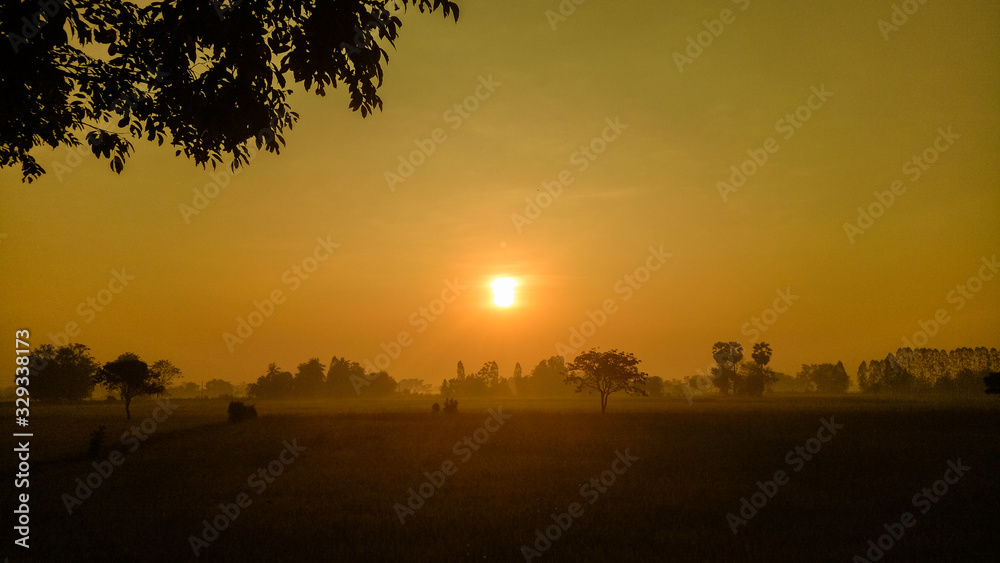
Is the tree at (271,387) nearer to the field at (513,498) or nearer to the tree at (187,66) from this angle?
the field at (513,498)

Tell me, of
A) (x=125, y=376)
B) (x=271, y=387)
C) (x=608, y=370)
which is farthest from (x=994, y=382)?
(x=271, y=387)

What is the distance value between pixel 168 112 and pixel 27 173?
4565 millimetres

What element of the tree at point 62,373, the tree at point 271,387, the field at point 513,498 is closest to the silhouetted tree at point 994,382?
the field at point 513,498

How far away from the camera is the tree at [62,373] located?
4601 inches

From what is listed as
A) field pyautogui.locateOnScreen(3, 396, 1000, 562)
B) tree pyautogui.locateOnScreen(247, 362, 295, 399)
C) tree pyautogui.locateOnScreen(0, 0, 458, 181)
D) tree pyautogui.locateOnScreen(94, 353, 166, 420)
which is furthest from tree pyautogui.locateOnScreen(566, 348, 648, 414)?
tree pyautogui.locateOnScreen(247, 362, 295, 399)

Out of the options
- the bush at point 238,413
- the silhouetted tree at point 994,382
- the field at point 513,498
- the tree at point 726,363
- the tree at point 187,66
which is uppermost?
the tree at point 726,363

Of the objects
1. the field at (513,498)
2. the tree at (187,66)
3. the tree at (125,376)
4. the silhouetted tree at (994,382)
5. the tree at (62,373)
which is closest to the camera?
the tree at (187,66)

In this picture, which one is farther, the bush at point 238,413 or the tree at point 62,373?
the tree at point 62,373

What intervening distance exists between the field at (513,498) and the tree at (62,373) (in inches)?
3856

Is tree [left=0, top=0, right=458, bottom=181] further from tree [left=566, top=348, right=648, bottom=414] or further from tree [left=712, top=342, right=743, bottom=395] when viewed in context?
tree [left=712, top=342, right=743, bottom=395]

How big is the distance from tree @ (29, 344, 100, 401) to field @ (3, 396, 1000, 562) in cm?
9795

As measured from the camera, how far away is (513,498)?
20.9m

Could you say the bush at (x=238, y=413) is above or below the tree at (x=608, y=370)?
below

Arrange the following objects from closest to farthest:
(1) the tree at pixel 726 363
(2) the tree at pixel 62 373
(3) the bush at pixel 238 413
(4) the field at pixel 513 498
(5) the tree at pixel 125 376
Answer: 1. (4) the field at pixel 513 498
2. (3) the bush at pixel 238 413
3. (5) the tree at pixel 125 376
4. (2) the tree at pixel 62 373
5. (1) the tree at pixel 726 363
